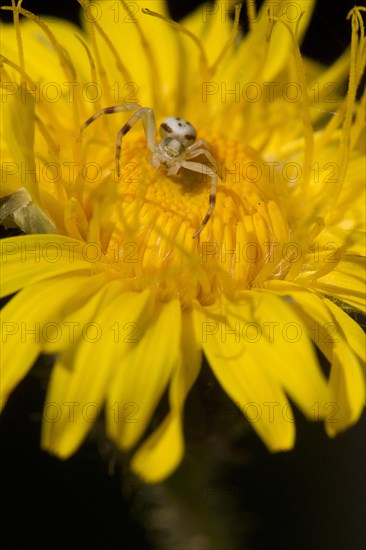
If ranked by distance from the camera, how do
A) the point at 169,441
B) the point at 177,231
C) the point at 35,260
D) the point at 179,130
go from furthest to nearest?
the point at 179,130, the point at 177,231, the point at 35,260, the point at 169,441

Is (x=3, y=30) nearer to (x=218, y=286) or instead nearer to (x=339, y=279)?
(x=218, y=286)

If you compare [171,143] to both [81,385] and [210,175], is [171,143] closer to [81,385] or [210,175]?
[210,175]

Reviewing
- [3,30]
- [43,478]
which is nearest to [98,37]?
[3,30]

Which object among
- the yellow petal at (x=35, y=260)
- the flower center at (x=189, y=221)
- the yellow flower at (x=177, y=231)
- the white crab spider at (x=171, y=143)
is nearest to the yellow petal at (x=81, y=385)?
the yellow flower at (x=177, y=231)

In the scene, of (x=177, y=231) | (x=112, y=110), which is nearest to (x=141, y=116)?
(x=112, y=110)

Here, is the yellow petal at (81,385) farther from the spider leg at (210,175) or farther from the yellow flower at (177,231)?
the spider leg at (210,175)

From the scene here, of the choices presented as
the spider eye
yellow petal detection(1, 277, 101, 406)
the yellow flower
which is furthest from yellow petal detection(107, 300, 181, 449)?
the spider eye

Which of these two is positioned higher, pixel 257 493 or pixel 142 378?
pixel 142 378
